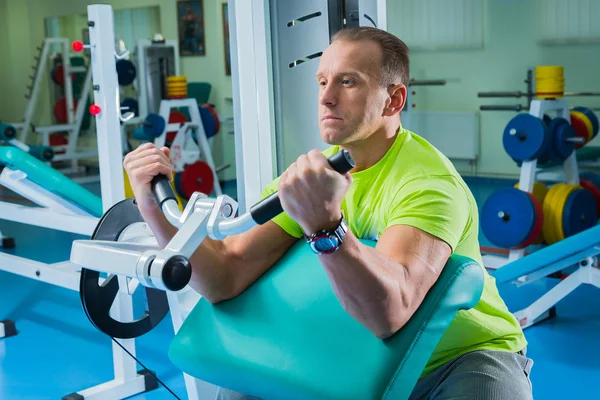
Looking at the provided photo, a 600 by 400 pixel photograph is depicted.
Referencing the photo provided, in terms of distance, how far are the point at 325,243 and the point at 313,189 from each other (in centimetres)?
10

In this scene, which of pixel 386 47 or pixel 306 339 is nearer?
pixel 306 339

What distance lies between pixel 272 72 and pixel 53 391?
1618 mm

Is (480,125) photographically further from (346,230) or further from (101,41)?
(346,230)

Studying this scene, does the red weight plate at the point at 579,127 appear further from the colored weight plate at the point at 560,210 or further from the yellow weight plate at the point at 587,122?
the colored weight plate at the point at 560,210

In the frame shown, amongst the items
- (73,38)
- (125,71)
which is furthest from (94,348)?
(73,38)

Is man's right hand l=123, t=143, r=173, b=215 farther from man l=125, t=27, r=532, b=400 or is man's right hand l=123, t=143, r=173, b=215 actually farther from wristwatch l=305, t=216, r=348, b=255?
wristwatch l=305, t=216, r=348, b=255

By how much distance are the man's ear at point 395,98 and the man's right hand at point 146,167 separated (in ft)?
1.44

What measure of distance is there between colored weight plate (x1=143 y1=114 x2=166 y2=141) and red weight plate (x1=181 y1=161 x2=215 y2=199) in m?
0.35

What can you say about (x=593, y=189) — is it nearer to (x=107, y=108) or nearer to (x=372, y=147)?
(x=107, y=108)

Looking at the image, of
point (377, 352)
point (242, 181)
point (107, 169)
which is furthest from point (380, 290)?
point (107, 169)

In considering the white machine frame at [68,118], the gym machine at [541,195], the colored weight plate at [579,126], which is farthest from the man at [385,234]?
the white machine frame at [68,118]

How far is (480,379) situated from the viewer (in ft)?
4.48

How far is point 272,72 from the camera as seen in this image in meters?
1.99

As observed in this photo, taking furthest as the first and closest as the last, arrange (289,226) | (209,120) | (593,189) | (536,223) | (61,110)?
(61,110) < (209,120) < (593,189) < (536,223) < (289,226)
